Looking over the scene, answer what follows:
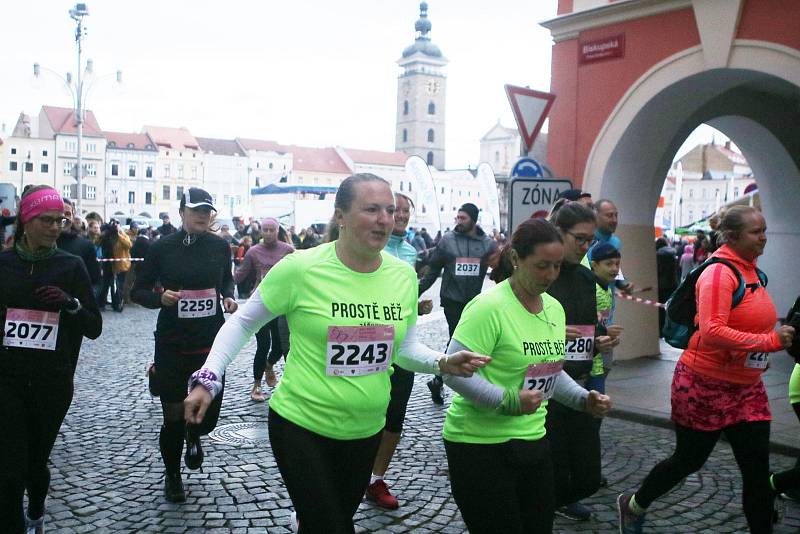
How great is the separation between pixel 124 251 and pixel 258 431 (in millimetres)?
12459

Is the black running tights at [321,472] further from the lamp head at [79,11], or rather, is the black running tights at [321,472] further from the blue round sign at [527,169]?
the lamp head at [79,11]

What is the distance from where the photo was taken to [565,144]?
1099 centimetres

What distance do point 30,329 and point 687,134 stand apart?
9.37 m

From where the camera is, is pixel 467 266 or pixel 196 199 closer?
pixel 196 199

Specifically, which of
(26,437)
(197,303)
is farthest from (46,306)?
(197,303)

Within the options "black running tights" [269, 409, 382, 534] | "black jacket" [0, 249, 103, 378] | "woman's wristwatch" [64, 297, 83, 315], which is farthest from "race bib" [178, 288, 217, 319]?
"black running tights" [269, 409, 382, 534]

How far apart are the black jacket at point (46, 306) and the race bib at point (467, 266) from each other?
4.32 metres

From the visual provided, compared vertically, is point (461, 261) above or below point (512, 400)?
above

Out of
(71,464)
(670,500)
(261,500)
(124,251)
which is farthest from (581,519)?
(124,251)

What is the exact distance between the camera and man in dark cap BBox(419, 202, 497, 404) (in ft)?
27.0

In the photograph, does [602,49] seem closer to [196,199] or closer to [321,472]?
[196,199]

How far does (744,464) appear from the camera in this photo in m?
4.23

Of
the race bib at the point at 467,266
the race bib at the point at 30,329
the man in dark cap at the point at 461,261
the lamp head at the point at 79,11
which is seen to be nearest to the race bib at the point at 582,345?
the race bib at the point at 30,329

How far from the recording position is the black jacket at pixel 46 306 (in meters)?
4.17
